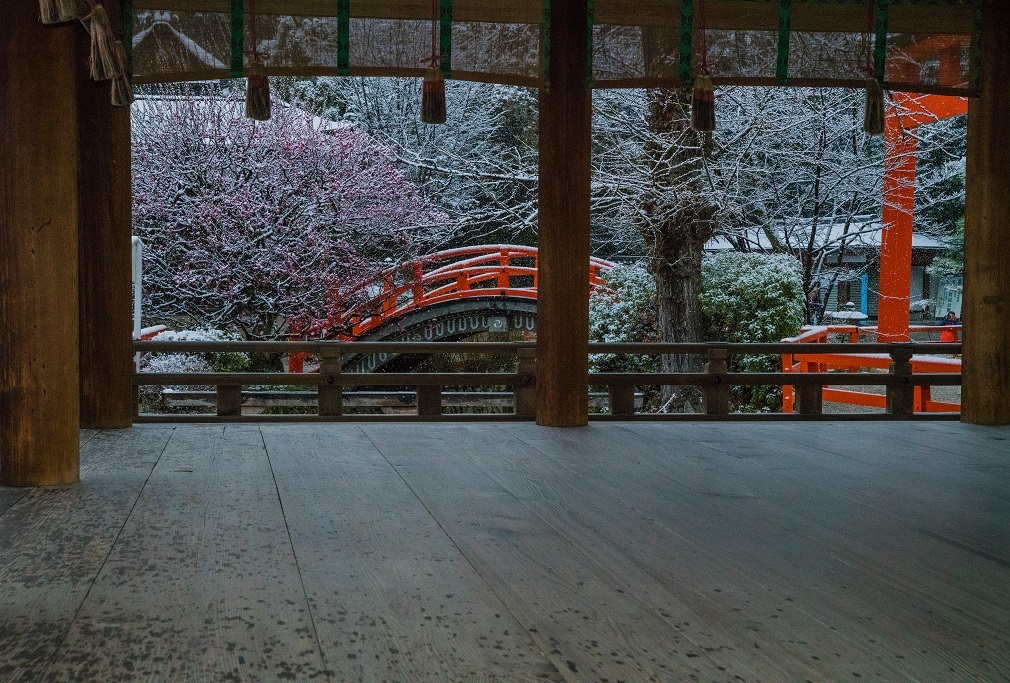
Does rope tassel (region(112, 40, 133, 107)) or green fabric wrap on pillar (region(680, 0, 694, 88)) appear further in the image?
green fabric wrap on pillar (region(680, 0, 694, 88))

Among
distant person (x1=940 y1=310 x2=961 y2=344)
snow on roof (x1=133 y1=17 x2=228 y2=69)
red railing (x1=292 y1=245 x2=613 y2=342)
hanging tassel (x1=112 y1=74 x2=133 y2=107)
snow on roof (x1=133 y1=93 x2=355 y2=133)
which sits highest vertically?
snow on roof (x1=133 y1=93 x2=355 y2=133)

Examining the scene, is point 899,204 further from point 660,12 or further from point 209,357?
point 209,357

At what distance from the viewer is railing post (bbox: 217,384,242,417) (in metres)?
5.24

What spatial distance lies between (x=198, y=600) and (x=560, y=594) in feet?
2.24

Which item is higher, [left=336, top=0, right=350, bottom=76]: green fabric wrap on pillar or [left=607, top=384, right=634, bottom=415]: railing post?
[left=336, top=0, right=350, bottom=76]: green fabric wrap on pillar

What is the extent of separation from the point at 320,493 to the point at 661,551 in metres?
1.09

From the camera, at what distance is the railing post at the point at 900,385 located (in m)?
5.70

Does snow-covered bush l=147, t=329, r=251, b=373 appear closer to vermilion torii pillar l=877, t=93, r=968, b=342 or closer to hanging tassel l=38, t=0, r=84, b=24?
vermilion torii pillar l=877, t=93, r=968, b=342

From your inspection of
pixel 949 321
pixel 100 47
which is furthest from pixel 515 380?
pixel 949 321

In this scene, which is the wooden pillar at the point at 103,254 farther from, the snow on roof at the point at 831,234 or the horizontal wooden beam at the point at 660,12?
the snow on roof at the point at 831,234

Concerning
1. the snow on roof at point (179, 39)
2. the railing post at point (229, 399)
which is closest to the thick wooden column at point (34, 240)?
the snow on roof at point (179, 39)

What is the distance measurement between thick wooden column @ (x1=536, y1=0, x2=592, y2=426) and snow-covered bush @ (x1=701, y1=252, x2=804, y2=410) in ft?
15.7

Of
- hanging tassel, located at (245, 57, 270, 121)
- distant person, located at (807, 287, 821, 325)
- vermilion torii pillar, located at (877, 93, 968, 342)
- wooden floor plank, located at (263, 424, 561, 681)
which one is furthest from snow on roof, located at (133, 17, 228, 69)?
distant person, located at (807, 287, 821, 325)

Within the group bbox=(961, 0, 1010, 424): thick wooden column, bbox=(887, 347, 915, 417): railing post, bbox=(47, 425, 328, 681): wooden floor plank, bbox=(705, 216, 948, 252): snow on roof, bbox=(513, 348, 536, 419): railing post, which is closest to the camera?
bbox=(47, 425, 328, 681): wooden floor plank
